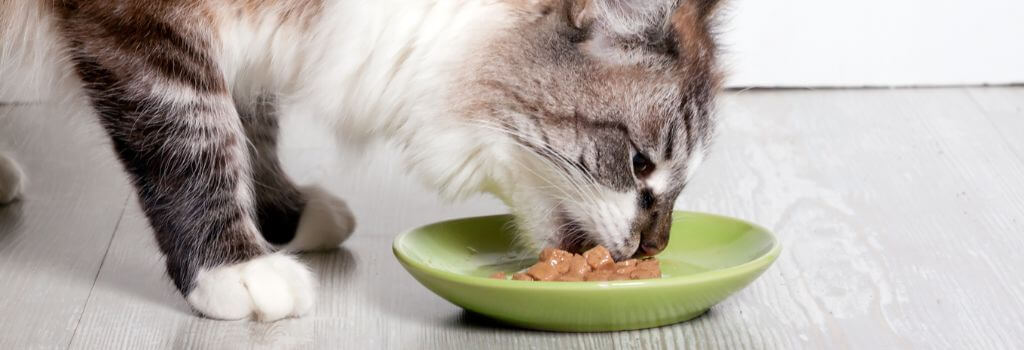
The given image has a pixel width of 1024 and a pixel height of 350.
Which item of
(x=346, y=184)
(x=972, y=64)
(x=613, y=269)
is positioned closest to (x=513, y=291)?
(x=613, y=269)

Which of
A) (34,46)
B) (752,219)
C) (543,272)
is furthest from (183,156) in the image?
(752,219)

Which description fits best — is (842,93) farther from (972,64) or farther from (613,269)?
(613,269)

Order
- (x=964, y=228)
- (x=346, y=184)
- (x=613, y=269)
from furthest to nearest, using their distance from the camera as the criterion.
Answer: (x=346, y=184) → (x=964, y=228) → (x=613, y=269)

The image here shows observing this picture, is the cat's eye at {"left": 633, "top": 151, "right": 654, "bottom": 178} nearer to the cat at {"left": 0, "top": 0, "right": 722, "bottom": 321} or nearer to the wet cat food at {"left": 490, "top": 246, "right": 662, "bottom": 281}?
A: the cat at {"left": 0, "top": 0, "right": 722, "bottom": 321}

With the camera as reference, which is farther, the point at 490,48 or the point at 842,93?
the point at 842,93

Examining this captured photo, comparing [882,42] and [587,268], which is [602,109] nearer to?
[587,268]

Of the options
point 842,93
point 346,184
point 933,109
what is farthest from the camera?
point 842,93
